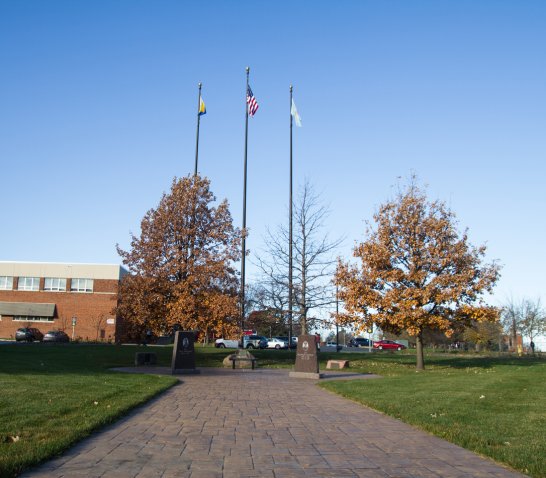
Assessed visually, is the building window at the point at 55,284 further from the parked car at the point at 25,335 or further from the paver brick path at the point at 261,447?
the paver brick path at the point at 261,447

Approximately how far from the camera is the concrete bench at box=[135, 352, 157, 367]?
79.6ft

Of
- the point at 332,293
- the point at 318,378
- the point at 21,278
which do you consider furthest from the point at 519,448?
the point at 21,278

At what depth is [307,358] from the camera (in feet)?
65.7

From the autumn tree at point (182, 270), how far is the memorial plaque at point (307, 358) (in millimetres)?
4626

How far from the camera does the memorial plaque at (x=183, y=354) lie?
2059 centimetres

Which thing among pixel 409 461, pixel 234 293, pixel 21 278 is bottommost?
pixel 409 461

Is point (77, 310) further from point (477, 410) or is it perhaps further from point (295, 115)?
point (477, 410)

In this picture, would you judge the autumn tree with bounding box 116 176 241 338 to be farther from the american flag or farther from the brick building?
the brick building

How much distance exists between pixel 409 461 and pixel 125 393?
766 cm

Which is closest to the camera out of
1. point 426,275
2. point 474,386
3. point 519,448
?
point 519,448

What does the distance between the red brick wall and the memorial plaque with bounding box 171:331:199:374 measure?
4310cm

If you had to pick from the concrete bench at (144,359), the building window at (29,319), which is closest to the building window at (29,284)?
the building window at (29,319)

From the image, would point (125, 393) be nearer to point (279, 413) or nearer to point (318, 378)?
point (279, 413)

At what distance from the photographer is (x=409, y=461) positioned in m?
6.36
